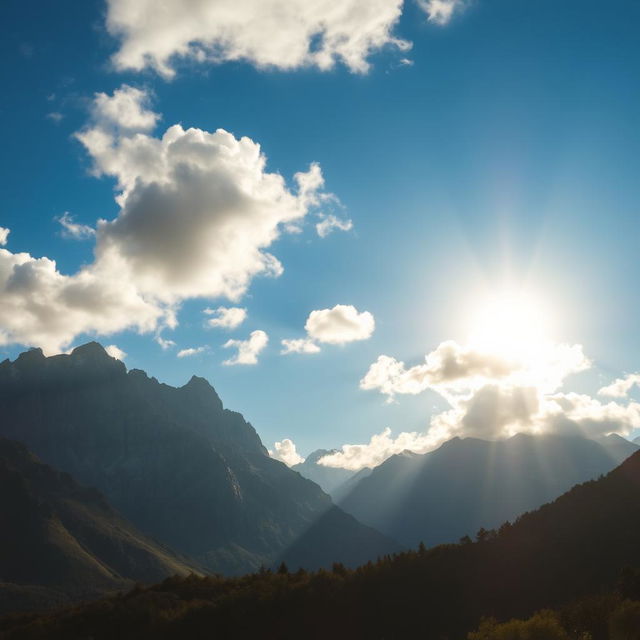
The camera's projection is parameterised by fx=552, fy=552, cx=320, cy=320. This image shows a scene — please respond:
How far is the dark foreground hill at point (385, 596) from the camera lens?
5078 cm

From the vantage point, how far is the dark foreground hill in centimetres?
5078

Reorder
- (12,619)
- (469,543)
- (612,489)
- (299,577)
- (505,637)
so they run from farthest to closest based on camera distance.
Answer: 1. (612,489)
2. (469,543)
3. (299,577)
4. (12,619)
5. (505,637)

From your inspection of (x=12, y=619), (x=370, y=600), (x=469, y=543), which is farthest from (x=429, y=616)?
(x=12, y=619)

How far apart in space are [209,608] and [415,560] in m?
25.3

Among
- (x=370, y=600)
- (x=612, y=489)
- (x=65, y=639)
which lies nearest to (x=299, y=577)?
(x=370, y=600)

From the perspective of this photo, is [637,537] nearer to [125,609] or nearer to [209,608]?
[209,608]

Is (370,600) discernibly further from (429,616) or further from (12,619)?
(12,619)

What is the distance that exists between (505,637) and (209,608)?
3228cm

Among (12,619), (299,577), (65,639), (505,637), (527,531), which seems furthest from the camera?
(527,531)

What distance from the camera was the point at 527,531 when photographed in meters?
80.0

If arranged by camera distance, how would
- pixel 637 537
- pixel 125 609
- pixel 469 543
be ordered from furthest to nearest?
pixel 469 543 → pixel 637 537 → pixel 125 609

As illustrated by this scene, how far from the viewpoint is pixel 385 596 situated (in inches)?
2266

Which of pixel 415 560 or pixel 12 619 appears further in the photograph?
pixel 415 560

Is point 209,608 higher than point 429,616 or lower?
higher
